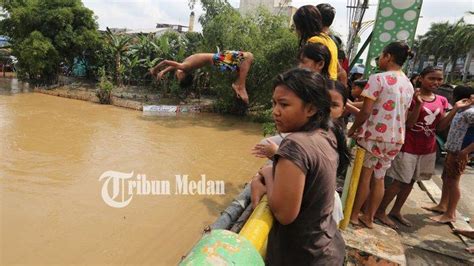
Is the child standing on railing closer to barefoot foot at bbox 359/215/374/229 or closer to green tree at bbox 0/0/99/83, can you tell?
barefoot foot at bbox 359/215/374/229

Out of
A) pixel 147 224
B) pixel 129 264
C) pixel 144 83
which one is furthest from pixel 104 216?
pixel 144 83

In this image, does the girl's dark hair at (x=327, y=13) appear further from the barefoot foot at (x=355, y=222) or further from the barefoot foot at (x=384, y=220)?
the barefoot foot at (x=384, y=220)

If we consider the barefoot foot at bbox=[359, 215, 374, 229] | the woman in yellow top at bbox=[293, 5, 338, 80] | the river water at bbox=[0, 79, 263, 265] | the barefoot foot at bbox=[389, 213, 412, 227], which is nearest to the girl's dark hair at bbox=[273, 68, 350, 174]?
the barefoot foot at bbox=[359, 215, 374, 229]

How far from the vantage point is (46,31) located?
17.8 metres

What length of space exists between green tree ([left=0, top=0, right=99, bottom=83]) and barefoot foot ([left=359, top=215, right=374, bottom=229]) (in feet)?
59.0

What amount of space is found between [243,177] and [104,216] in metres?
3.60

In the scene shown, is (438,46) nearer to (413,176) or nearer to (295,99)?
(413,176)

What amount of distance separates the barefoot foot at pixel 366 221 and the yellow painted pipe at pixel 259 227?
1.63m

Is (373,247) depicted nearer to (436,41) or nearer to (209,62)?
(209,62)

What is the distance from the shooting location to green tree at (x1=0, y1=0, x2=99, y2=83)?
678 inches

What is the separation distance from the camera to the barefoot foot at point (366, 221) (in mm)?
2703

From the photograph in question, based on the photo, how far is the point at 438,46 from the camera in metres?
43.9

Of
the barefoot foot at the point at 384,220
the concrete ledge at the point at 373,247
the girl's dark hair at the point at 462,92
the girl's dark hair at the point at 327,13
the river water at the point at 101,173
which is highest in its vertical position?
the girl's dark hair at the point at 327,13

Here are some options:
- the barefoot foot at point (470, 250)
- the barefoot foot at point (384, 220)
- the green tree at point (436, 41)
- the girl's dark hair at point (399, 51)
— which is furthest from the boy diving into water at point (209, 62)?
the green tree at point (436, 41)
